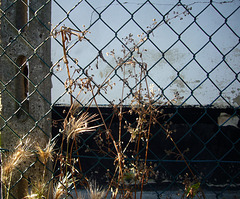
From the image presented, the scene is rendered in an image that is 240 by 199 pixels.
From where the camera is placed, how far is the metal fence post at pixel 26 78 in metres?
1.27

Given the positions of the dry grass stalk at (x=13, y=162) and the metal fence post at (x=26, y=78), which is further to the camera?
the metal fence post at (x=26, y=78)

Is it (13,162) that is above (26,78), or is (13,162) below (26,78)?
A: below

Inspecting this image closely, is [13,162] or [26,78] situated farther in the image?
[26,78]

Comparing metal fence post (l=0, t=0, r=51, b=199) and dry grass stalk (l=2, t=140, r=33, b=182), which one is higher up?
metal fence post (l=0, t=0, r=51, b=199)

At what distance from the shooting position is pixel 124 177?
1.20m

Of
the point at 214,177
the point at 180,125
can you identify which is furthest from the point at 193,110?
the point at 214,177

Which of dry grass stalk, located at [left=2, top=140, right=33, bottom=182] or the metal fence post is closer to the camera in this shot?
dry grass stalk, located at [left=2, top=140, right=33, bottom=182]

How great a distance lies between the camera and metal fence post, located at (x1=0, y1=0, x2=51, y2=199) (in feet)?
4.17

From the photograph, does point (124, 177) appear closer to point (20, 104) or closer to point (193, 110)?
point (20, 104)

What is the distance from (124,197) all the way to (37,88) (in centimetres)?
58

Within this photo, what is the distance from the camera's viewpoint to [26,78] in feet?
4.12

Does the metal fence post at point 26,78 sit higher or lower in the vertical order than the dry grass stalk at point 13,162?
higher

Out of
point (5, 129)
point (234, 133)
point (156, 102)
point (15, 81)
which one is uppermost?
point (15, 81)

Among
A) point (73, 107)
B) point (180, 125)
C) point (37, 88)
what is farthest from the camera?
point (180, 125)
